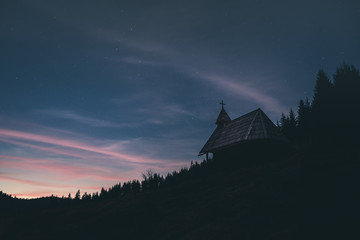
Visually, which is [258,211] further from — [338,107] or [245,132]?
[338,107]

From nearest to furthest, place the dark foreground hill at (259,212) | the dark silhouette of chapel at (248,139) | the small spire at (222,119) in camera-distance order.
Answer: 1. the dark foreground hill at (259,212)
2. the dark silhouette of chapel at (248,139)
3. the small spire at (222,119)

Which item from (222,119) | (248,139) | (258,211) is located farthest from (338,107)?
(258,211)

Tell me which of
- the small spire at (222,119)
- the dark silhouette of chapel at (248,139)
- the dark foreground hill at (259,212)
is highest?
the small spire at (222,119)

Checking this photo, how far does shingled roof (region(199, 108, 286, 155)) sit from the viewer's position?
70.3 ft

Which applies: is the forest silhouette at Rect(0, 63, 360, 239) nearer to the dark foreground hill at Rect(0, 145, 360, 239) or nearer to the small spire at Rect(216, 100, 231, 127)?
the dark foreground hill at Rect(0, 145, 360, 239)

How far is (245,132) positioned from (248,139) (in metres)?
1.45

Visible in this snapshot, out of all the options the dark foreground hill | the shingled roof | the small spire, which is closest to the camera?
the dark foreground hill

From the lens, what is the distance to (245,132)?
22.3 meters

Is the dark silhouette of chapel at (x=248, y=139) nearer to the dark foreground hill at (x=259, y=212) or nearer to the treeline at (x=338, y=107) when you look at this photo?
the dark foreground hill at (x=259, y=212)

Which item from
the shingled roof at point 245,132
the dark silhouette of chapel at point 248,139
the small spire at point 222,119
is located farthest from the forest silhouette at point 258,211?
the small spire at point 222,119

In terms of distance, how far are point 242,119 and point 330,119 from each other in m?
17.0

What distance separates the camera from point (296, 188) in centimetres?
1162

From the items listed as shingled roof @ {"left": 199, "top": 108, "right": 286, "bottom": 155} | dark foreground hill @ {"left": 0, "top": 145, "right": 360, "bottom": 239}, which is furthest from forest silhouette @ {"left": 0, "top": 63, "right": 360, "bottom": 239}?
shingled roof @ {"left": 199, "top": 108, "right": 286, "bottom": 155}

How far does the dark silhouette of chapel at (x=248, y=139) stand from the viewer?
21.3 meters
